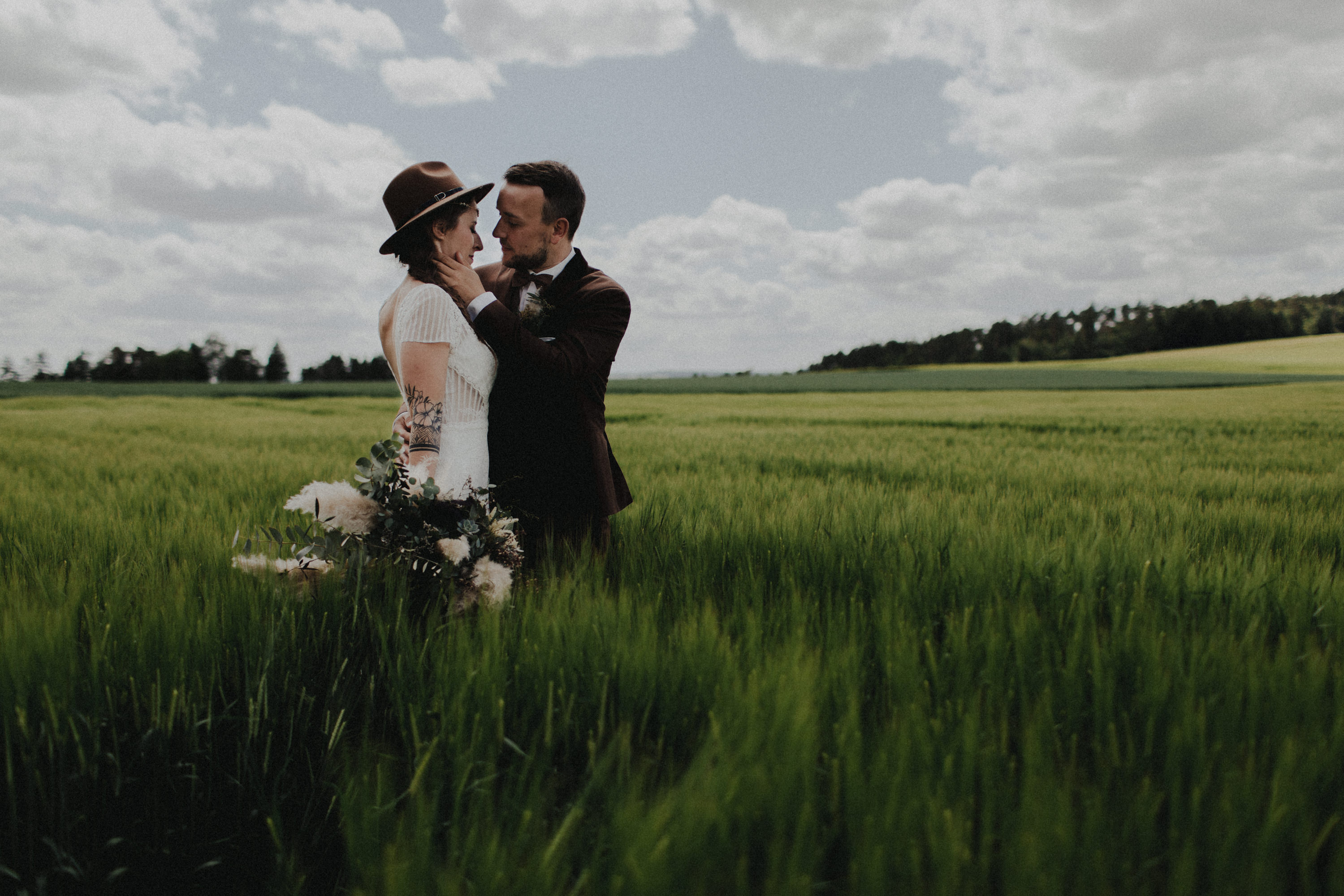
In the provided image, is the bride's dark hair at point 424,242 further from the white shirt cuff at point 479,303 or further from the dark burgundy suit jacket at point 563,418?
the dark burgundy suit jacket at point 563,418

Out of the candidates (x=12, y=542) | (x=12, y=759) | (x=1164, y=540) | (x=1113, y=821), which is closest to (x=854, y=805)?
(x=1113, y=821)

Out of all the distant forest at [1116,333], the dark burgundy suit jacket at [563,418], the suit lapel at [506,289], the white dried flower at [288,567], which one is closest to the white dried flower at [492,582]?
the white dried flower at [288,567]

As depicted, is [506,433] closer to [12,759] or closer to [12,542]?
[12,759]

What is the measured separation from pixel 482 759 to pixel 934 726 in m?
0.82

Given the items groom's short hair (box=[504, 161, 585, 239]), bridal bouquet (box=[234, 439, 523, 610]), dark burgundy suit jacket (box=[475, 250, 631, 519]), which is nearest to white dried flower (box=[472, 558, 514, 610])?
bridal bouquet (box=[234, 439, 523, 610])

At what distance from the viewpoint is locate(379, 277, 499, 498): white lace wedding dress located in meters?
2.33

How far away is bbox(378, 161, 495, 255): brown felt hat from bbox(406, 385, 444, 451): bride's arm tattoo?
1.91ft

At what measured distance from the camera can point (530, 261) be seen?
290cm

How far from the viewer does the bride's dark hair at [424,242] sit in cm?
250

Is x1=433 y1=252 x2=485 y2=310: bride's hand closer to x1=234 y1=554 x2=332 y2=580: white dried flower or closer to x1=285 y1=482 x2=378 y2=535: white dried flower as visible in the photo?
x1=285 y1=482 x2=378 y2=535: white dried flower

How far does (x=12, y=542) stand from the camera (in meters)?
2.92

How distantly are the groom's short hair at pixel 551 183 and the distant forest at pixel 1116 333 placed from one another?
93.2 m

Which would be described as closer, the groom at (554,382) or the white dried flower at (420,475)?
the white dried flower at (420,475)

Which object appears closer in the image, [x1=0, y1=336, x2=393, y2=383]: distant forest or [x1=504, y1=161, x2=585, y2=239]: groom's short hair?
[x1=504, y1=161, x2=585, y2=239]: groom's short hair
